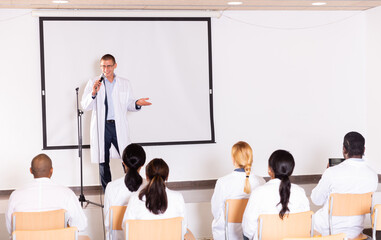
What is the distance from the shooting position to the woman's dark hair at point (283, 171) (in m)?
3.52

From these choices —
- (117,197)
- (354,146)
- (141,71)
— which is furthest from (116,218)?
(141,71)

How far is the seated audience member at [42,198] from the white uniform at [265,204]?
116 centimetres

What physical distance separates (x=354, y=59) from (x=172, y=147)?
295cm

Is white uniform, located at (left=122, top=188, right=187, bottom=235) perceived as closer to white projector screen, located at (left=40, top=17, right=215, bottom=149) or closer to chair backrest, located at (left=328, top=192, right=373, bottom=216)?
chair backrest, located at (left=328, top=192, right=373, bottom=216)

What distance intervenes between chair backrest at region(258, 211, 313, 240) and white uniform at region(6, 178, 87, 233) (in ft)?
4.15

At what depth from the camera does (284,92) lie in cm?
754

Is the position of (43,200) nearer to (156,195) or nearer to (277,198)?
(156,195)

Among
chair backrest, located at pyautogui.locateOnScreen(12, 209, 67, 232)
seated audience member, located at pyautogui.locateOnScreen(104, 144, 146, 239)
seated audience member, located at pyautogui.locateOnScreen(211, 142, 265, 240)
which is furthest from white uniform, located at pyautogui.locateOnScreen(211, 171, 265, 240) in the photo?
chair backrest, located at pyautogui.locateOnScreen(12, 209, 67, 232)

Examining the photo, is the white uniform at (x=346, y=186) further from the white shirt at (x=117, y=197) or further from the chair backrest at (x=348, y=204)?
the white shirt at (x=117, y=197)

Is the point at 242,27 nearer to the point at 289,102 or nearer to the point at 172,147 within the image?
the point at 289,102

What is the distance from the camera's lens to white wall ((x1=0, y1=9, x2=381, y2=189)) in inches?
288

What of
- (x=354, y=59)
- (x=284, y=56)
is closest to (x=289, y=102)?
(x=284, y=56)

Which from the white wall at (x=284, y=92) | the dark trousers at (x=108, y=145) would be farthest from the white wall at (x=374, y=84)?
the dark trousers at (x=108, y=145)

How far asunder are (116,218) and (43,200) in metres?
0.53
